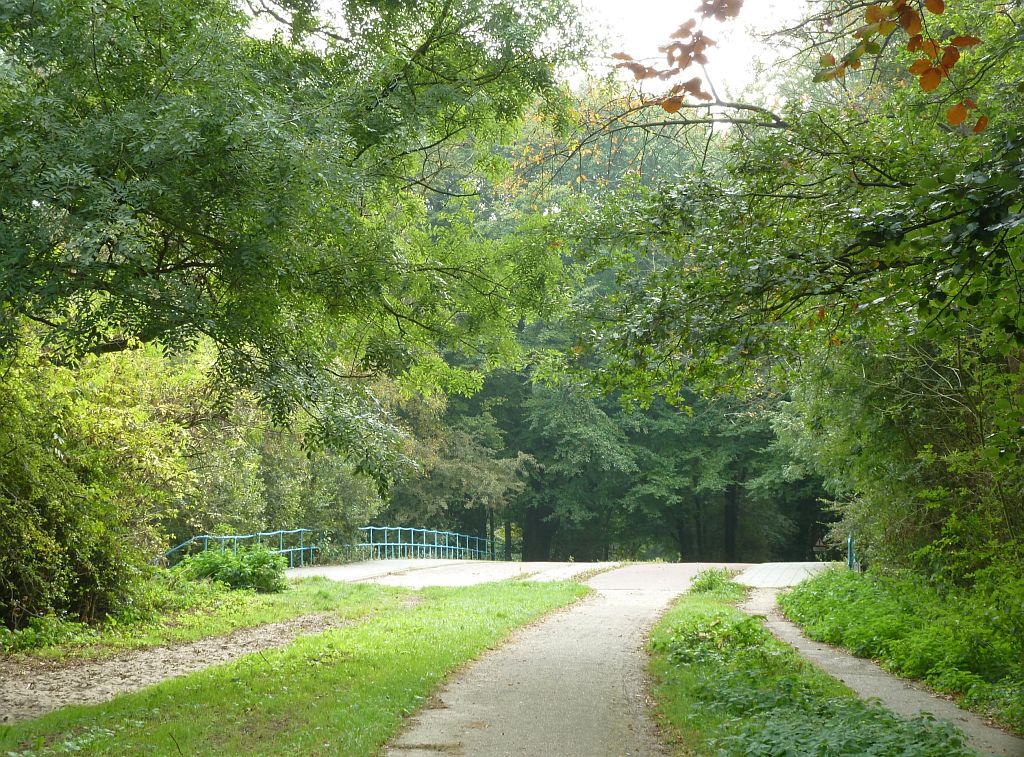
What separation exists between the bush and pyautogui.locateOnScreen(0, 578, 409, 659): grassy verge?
0.38 m

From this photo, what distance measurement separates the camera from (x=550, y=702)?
25.9ft

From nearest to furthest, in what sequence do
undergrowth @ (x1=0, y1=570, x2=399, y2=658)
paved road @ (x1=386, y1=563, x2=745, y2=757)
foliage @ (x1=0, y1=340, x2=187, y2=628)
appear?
paved road @ (x1=386, y1=563, x2=745, y2=757), foliage @ (x1=0, y1=340, x2=187, y2=628), undergrowth @ (x1=0, y1=570, x2=399, y2=658)

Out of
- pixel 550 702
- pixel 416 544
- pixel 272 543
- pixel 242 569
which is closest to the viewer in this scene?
pixel 550 702

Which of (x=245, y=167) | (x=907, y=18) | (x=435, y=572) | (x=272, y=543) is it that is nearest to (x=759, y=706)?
(x=907, y=18)

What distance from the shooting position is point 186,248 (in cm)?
770

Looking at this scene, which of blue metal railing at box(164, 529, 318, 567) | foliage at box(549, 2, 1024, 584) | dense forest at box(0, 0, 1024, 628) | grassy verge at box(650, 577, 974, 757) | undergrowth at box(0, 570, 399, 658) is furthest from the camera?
blue metal railing at box(164, 529, 318, 567)

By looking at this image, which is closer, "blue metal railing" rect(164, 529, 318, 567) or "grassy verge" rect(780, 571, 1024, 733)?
"grassy verge" rect(780, 571, 1024, 733)

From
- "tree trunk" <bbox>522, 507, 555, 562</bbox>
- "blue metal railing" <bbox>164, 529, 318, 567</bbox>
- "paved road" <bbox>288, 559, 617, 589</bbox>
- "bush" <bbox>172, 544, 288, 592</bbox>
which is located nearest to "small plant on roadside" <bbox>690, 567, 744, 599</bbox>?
"paved road" <bbox>288, 559, 617, 589</bbox>

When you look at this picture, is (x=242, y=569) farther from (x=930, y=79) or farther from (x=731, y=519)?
(x=731, y=519)

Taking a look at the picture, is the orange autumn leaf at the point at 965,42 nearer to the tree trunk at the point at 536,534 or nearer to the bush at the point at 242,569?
the bush at the point at 242,569

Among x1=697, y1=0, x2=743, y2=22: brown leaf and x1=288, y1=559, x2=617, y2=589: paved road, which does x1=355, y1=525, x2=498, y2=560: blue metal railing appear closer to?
x1=288, y1=559, x2=617, y2=589: paved road

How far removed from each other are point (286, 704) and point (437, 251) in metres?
5.20

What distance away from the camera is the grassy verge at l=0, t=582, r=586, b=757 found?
20.6ft

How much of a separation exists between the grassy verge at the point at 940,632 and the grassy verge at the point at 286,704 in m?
4.56
